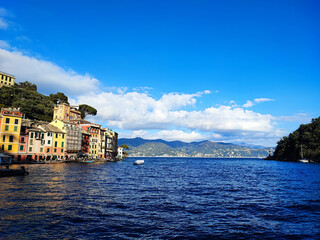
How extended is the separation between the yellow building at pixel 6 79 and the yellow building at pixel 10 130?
77.3m

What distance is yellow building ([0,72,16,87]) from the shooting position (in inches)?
5640

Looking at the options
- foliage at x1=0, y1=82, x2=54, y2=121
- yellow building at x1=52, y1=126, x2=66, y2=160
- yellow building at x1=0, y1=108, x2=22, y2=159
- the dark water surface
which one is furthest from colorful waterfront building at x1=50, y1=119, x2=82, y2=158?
the dark water surface

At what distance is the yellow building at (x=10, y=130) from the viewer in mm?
80500

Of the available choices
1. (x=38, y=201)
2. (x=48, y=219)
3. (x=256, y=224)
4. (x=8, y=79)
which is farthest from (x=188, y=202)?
(x=8, y=79)

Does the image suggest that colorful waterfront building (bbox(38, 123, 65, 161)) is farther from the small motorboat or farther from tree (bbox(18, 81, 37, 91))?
tree (bbox(18, 81, 37, 91))

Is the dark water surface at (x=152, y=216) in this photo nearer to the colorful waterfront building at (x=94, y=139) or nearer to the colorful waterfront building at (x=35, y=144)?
the colorful waterfront building at (x=35, y=144)

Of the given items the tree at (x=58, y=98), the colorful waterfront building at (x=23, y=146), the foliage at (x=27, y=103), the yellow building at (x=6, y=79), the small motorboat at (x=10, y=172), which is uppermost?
the yellow building at (x=6, y=79)

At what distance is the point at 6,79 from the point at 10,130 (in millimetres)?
85518

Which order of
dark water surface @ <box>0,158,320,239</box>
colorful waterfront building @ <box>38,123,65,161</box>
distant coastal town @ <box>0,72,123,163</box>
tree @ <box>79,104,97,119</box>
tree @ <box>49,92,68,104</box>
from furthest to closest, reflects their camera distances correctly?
tree @ <box>79,104,97,119</box> → tree @ <box>49,92,68,104</box> → colorful waterfront building @ <box>38,123,65,161</box> → distant coastal town @ <box>0,72,123,163</box> → dark water surface @ <box>0,158,320,239</box>

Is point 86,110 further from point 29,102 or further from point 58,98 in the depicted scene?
point 29,102

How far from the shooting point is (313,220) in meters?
20.7

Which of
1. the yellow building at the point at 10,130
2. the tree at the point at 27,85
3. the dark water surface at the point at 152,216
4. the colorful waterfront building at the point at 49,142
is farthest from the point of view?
the tree at the point at 27,85

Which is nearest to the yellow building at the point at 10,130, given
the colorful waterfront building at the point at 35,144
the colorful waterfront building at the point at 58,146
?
the colorful waterfront building at the point at 35,144

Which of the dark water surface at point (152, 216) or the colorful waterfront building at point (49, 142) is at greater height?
the colorful waterfront building at point (49, 142)
